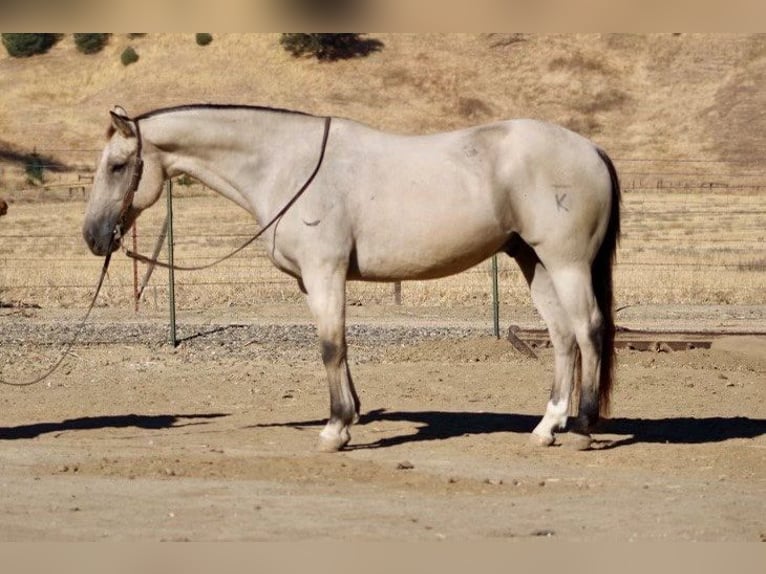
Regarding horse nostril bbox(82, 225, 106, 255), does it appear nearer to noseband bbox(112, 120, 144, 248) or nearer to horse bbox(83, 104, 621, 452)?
horse bbox(83, 104, 621, 452)

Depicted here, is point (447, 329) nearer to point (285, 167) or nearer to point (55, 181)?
point (285, 167)

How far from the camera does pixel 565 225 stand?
34.8 feet

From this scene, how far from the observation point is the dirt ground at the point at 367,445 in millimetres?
8219

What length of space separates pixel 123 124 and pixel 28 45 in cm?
5263

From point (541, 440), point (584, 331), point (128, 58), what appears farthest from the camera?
point (128, 58)

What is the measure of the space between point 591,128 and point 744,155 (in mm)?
7877

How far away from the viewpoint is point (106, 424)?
473 inches

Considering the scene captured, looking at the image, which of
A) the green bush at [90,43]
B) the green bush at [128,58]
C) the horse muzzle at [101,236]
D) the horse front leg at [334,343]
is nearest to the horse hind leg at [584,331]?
the horse front leg at [334,343]

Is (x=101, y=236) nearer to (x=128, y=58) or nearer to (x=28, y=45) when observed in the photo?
(x=128, y=58)

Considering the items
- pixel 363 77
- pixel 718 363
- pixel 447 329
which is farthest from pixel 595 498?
pixel 363 77

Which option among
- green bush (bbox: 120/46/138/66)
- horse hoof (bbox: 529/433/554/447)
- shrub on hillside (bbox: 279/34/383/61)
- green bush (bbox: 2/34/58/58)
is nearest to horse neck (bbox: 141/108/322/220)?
horse hoof (bbox: 529/433/554/447)

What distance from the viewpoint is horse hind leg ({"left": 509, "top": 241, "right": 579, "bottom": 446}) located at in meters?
11.0

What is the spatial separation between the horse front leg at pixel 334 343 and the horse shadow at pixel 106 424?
70.2 inches

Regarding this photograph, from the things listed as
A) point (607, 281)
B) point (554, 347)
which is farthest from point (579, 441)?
point (607, 281)
